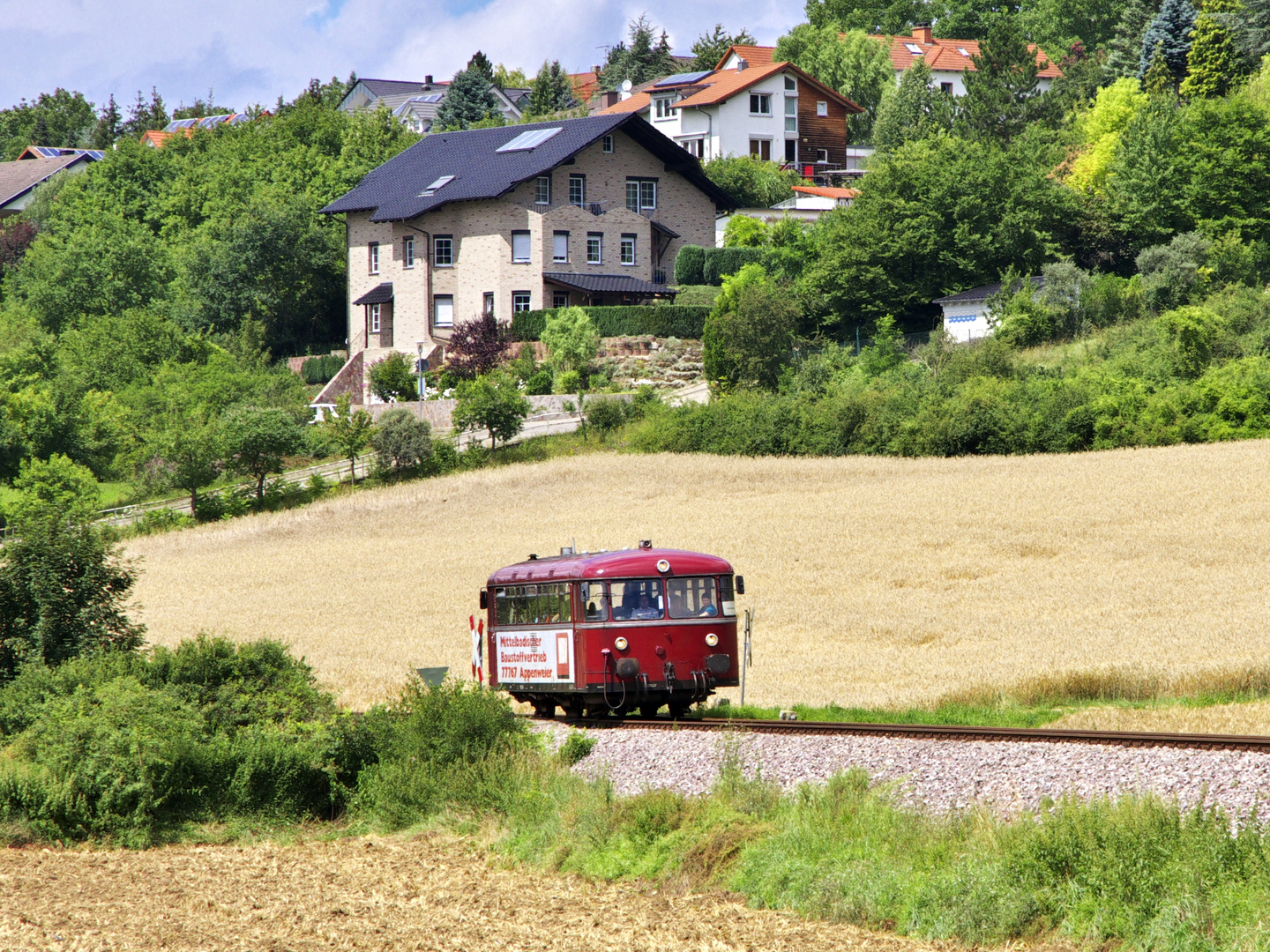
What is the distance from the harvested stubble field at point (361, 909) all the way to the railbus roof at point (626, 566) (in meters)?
5.42

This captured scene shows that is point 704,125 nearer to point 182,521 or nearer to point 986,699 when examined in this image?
point 182,521

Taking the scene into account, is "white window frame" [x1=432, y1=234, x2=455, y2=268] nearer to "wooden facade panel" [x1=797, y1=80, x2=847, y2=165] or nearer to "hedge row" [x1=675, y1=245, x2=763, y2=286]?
"hedge row" [x1=675, y1=245, x2=763, y2=286]

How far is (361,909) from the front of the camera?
1406 cm

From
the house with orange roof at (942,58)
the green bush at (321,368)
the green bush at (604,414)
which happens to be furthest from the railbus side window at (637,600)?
the house with orange roof at (942,58)

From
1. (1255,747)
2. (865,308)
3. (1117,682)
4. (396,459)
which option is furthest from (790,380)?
(1255,747)

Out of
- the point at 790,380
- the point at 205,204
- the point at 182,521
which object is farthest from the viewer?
the point at 205,204

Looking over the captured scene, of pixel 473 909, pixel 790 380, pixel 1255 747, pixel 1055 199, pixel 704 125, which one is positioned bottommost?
pixel 473 909

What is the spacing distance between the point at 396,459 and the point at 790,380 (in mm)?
16242

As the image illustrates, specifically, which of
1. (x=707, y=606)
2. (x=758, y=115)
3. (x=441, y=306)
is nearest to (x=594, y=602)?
(x=707, y=606)

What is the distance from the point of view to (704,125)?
331 feet

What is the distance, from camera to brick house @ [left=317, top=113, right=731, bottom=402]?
240 ft

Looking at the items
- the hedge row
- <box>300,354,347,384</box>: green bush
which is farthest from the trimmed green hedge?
<box>300,354,347,384</box>: green bush

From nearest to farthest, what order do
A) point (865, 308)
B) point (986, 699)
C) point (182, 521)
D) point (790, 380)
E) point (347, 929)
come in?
point (347, 929)
point (986, 699)
point (182, 521)
point (790, 380)
point (865, 308)

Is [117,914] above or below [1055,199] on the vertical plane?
below
